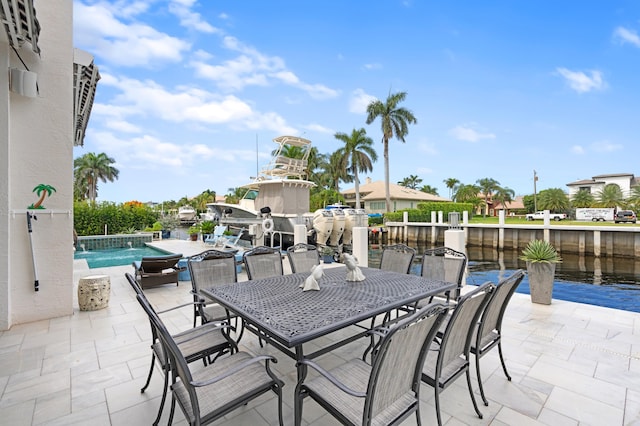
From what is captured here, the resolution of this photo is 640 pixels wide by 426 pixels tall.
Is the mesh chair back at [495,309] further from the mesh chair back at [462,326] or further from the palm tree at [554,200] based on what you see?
the palm tree at [554,200]

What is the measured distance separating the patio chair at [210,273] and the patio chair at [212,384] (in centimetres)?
132

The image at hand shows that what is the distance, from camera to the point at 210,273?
340 centimetres

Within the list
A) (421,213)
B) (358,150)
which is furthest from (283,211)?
(358,150)

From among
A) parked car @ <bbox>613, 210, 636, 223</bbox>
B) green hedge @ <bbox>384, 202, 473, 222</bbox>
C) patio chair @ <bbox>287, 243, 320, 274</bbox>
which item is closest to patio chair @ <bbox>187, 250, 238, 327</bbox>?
patio chair @ <bbox>287, 243, 320, 274</bbox>

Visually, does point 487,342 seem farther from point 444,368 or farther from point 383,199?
point 383,199

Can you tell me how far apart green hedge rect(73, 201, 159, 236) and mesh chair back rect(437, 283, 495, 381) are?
17.8m

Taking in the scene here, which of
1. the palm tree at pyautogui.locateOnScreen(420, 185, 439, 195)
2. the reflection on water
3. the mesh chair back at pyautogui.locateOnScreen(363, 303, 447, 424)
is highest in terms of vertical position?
the palm tree at pyautogui.locateOnScreen(420, 185, 439, 195)

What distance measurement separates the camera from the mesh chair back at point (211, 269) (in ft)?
10.7

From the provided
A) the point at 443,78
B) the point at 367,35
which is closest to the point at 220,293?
the point at 367,35

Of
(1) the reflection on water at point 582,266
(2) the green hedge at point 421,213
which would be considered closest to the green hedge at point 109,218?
(1) the reflection on water at point 582,266

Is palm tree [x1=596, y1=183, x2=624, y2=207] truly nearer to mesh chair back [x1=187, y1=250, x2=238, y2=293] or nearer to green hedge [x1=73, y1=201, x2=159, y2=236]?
mesh chair back [x1=187, y1=250, x2=238, y2=293]

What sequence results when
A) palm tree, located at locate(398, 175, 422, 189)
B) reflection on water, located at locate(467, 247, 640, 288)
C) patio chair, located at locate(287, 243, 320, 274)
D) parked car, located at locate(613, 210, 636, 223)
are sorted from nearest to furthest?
1. patio chair, located at locate(287, 243, 320, 274)
2. reflection on water, located at locate(467, 247, 640, 288)
3. parked car, located at locate(613, 210, 636, 223)
4. palm tree, located at locate(398, 175, 422, 189)

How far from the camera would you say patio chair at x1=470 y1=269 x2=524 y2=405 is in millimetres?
2184

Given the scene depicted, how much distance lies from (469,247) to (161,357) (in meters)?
21.2
